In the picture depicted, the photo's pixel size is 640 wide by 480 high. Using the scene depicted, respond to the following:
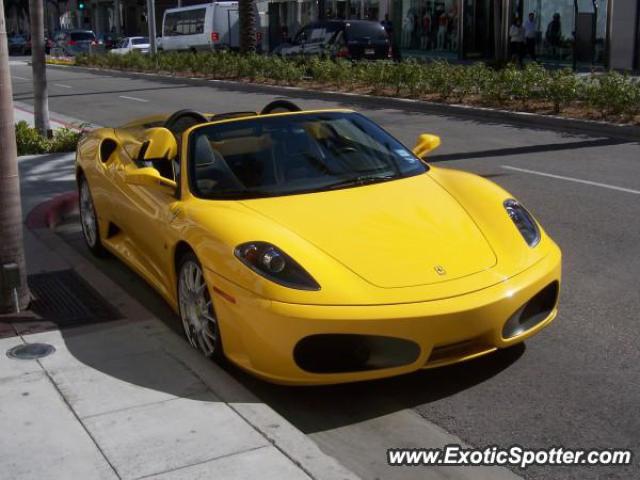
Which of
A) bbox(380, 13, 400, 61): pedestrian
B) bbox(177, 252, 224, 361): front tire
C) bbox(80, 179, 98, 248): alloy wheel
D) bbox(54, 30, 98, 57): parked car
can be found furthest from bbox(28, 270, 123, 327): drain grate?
bbox(54, 30, 98, 57): parked car

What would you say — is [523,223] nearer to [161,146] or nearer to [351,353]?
[351,353]

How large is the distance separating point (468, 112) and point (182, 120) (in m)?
11.7

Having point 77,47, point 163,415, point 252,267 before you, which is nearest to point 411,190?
point 252,267

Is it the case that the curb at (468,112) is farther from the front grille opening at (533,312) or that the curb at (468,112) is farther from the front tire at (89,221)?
the front grille opening at (533,312)

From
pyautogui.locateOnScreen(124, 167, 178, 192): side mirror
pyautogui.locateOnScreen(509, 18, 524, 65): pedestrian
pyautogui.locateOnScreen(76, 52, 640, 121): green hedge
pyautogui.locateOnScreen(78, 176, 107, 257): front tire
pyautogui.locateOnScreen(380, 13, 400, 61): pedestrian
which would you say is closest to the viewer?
pyautogui.locateOnScreen(124, 167, 178, 192): side mirror

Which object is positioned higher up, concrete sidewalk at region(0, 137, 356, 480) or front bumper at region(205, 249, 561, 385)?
front bumper at region(205, 249, 561, 385)

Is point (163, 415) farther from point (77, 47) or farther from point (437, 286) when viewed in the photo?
point (77, 47)

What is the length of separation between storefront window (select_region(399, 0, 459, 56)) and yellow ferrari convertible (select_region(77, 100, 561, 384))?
102ft

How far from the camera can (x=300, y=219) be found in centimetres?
488

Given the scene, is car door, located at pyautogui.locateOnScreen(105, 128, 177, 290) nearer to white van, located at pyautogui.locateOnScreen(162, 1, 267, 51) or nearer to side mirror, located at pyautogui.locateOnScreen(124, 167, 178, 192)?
side mirror, located at pyautogui.locateOnScreen(124, 167, 178, 192)

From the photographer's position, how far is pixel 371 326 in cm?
418

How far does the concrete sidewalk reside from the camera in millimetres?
3625

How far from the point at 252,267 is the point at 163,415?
0.83 metres

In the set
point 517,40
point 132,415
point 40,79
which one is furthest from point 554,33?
point 132,415
